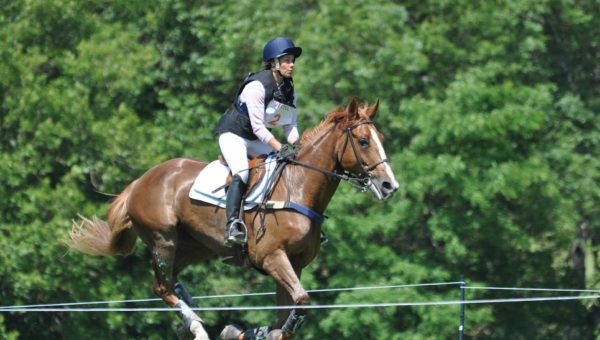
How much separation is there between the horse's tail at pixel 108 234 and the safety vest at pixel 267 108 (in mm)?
1699

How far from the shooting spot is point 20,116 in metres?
18.8

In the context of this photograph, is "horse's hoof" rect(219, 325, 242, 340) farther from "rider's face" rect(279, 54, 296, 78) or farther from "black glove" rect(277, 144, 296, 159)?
"rider's face" rect(279, 54, 296, 78)

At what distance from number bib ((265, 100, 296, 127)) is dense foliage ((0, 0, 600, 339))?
767cm

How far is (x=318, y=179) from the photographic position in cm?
981

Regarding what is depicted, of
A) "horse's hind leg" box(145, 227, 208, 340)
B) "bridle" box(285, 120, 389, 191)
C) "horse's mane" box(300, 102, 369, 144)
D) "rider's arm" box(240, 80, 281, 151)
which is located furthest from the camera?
"horse's hind leg" box(145, 227, 208, 340)

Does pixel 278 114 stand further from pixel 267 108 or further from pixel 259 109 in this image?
pixel 259 109

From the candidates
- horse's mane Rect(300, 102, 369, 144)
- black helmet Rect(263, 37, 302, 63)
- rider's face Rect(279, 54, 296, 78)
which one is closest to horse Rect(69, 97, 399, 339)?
horse's mane Rect(300, 102, 369, 144)

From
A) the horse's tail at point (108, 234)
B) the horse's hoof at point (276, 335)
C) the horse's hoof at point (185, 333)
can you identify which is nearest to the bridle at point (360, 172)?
the horse's hoof at point (276, 335)

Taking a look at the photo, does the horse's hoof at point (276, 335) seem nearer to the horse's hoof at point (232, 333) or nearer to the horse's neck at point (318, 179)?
the horse's hoof at point (232, 333)

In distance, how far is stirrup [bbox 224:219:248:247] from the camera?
9797 millimetres

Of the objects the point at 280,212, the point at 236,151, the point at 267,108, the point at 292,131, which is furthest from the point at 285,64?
the point at 280,212

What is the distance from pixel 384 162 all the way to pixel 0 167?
10.4 metres

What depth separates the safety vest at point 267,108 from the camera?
32.3ft

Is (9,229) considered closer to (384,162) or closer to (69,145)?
(69,145)
